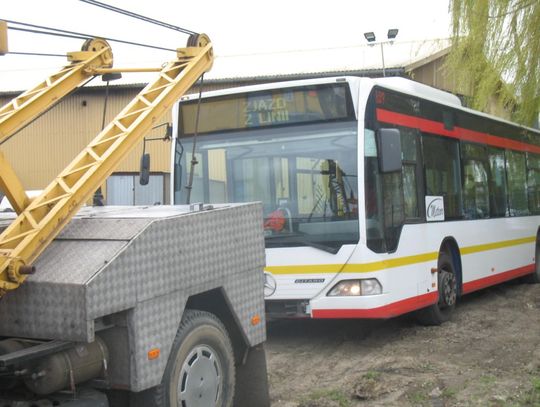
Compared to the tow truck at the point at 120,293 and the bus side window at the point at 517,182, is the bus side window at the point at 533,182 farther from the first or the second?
the tow truck at the point at 120,293

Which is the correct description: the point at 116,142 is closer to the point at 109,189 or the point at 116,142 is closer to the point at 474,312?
the point at 474,312

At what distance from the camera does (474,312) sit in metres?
10.5

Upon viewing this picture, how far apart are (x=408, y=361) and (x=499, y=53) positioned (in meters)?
5.38

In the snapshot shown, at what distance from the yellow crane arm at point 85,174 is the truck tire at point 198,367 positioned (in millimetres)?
1057

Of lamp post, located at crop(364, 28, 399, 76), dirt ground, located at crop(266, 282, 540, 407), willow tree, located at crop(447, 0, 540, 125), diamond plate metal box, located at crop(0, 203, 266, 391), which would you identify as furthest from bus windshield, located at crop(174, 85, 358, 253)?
lamp post, located at crop(364, 28, 399, 76)

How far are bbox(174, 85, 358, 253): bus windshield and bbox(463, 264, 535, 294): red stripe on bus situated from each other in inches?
129

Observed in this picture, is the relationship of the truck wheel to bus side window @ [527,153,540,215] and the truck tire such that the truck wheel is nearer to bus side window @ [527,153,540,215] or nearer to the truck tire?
the truck tire

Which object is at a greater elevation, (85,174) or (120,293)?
(85,174)

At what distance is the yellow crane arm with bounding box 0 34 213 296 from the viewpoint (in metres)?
3.82

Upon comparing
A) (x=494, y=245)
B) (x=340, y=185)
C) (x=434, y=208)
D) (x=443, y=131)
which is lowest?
(x=494, y=245)

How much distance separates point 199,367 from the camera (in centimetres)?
456

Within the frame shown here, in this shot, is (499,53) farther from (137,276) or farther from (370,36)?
(370,36)

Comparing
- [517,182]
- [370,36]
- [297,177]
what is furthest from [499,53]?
[370,36]

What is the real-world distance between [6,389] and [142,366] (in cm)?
74
